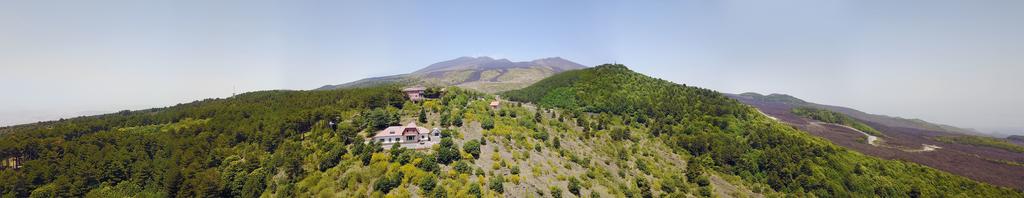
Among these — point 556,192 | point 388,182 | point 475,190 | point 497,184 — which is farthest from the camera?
point 556,192

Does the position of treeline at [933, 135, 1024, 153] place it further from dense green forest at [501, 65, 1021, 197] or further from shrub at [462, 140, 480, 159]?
shrub at [462, 140, 480, 159]

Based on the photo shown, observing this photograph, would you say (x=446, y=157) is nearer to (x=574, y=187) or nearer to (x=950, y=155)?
(x=574, y=187)

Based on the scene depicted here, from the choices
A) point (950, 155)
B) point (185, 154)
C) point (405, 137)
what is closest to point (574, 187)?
point (405, 137)

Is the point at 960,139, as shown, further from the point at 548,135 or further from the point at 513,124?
the point at 513,124

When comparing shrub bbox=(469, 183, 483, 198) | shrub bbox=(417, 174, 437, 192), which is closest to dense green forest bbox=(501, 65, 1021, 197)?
shrub bbox=(469, 183, 483, 198)

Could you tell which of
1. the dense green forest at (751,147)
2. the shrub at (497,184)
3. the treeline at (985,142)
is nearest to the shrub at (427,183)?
the shrub at (497,184)

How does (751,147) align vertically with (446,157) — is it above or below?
below

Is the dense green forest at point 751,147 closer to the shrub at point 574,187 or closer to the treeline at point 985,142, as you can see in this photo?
the shrub at point 574,187
